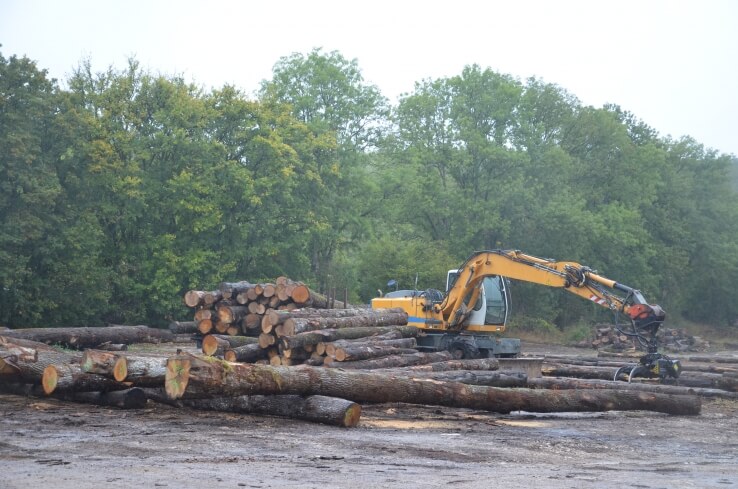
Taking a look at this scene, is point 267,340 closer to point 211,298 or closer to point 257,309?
point 257,309

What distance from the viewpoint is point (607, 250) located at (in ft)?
161

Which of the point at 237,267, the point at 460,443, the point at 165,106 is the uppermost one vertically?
the point at 165,106

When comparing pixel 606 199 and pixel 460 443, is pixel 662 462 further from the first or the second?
pixel 606 199

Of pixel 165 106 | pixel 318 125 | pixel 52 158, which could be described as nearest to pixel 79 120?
pixel 52 158

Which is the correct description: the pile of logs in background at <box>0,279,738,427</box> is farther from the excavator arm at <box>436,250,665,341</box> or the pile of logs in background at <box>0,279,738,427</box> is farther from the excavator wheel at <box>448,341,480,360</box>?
the excavator arm at <box>436,250,665,341</box>

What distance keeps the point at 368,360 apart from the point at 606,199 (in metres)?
38.8

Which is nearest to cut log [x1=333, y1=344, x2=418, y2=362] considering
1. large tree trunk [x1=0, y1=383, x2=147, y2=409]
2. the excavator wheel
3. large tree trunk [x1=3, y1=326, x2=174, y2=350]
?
the excavator wheel

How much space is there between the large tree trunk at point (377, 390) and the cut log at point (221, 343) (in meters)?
7.84

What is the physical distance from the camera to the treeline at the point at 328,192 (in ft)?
99.7

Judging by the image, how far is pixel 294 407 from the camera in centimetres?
1118

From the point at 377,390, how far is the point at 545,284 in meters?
8.27

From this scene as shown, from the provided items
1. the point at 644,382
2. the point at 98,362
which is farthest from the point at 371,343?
the point at 98,362

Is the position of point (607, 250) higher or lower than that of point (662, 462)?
higher

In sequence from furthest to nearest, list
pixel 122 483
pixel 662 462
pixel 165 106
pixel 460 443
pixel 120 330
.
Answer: pixel 165 106, pixel 120 330, pixel 460 443, pixel 662 462, pixel 122 483
